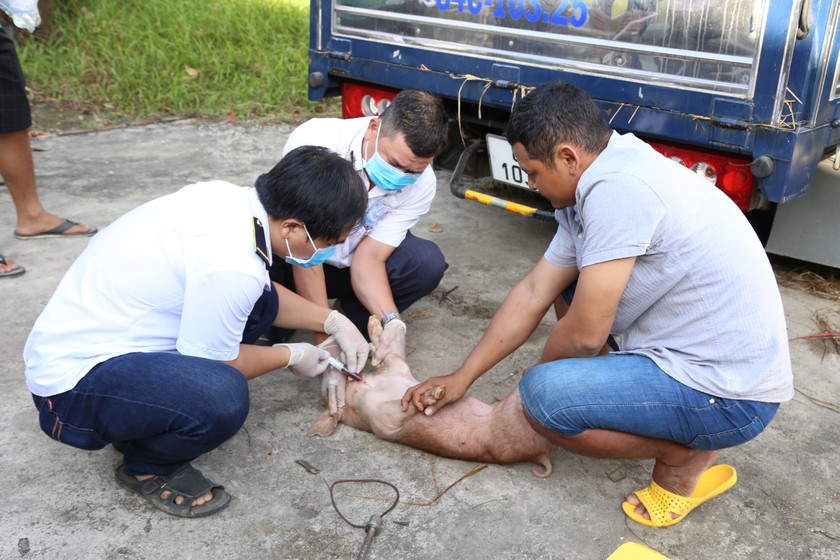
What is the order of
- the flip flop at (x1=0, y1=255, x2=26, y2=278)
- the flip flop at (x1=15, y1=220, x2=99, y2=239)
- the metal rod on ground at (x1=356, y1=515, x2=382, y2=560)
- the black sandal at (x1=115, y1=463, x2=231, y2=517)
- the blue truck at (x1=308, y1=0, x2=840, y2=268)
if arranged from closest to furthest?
the metal rod on ground at (x1=356, y1=515, x2=382, y2=560)
the black sandal at (x1=115, y1=463, x2=231, y2=517)
the blue truck at (x1=308, y1=0, x2=840, y2=268)
the flip flop at (x1=0, y1=255, x2=26, y2=278)
the flip flop at (x1=15, y1=220, x2=99, y2=239)

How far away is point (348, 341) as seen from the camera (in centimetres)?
280

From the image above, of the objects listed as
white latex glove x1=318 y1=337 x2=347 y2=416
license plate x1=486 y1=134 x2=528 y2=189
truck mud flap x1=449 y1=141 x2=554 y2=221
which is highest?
license plate x1=486 y1=134 x2=528 y2=189

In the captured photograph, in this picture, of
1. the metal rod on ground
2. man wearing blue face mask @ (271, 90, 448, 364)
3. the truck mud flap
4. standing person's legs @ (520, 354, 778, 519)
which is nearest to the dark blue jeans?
man wearing blue face mask @ (271, 90, 448, 364)

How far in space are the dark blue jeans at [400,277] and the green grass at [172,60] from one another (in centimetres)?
362

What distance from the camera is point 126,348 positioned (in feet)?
6.81

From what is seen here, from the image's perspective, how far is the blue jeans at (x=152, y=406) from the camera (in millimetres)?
2029

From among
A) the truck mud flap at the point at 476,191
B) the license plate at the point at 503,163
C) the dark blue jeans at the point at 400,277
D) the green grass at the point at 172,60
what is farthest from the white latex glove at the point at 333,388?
the green grass at the point at 172,60

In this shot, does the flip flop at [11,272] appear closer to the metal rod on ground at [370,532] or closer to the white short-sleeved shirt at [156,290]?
the white short-sleeved shirt at [156,290]

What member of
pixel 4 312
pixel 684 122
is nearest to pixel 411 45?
pixel 684 122

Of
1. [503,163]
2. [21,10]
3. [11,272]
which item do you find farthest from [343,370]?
[21,10]

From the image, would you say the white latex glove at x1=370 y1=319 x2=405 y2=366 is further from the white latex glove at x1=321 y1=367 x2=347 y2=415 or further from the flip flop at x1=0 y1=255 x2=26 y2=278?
the flip flop at x1=0 y1=255 x2=26 y2=278

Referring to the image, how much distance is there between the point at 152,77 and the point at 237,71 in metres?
0.74

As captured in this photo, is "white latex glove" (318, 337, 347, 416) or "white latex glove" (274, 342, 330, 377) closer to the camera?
"white latex glove" (274, 342, 330, 377)

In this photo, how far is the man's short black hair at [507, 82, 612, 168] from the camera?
2041 mm
